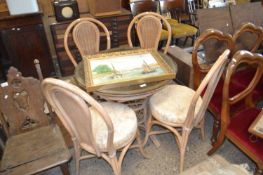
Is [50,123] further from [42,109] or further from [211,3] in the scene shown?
[211,3]

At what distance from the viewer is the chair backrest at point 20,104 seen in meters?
1.38

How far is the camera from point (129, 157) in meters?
1.77

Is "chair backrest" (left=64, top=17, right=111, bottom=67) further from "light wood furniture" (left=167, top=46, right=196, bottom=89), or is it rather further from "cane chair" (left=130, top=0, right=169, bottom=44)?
"cane chair" (left=130, top=0, right=169, bottom=44)

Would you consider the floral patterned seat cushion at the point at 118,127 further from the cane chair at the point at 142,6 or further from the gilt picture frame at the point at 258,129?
the cane chair at the point at 142,6

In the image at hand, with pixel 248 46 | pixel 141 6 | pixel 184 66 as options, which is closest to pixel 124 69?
pixel 184 66

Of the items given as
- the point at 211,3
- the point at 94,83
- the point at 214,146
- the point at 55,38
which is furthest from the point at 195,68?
the point at 211,3

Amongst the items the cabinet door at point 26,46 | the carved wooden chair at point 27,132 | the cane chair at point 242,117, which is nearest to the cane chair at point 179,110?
the cane chair at point 242,117

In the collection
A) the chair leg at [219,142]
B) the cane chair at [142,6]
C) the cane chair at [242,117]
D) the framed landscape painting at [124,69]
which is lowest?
the chair leg at [219,142]

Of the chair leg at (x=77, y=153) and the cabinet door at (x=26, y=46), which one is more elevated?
the cabinet door at (x=26, y=46)

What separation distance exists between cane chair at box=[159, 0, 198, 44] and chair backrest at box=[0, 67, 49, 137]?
216cm

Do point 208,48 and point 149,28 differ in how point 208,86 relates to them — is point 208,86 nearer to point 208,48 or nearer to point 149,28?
point 208,48

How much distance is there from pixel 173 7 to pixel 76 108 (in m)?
2.87

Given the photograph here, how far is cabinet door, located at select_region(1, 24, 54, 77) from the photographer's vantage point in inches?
101

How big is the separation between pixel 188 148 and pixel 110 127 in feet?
3.13
